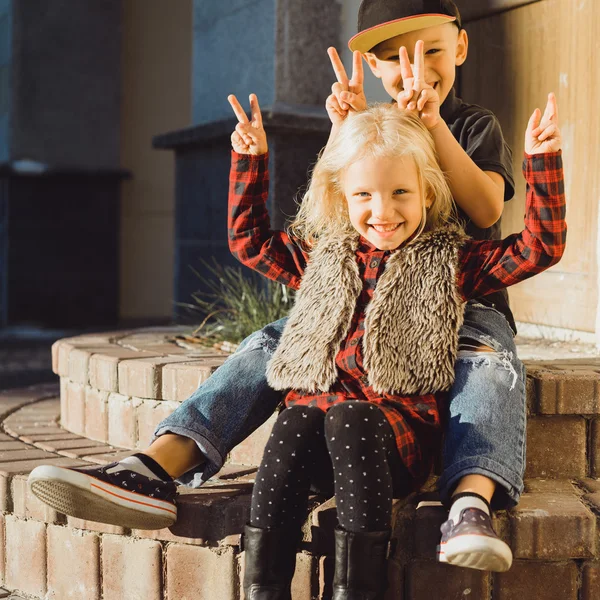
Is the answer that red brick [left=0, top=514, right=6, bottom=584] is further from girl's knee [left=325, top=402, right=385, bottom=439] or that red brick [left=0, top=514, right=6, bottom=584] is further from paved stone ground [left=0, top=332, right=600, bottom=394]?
paved stone ground [left=0, top=332, right=600, bottom=394]

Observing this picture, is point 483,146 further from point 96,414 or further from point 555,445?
point 96,414

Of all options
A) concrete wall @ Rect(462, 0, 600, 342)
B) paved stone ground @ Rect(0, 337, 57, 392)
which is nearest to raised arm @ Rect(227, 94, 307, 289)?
concrete wall @ Rect(462, 0, 600, 342)

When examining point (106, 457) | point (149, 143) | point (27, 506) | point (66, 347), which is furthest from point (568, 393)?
point (149, 143)

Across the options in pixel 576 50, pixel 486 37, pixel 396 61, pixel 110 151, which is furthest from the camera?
pixel 110 151

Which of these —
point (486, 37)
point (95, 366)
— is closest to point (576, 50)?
point (486, 37)

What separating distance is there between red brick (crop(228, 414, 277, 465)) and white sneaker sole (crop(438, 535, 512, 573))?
2.75 feet

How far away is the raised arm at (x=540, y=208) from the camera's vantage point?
1.98 meters

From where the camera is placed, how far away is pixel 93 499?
1978mm

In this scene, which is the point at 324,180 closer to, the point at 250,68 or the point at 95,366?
the point at 95,366

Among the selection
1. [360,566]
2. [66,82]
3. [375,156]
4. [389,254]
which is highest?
[66,82]

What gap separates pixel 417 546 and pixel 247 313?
1.54 metres

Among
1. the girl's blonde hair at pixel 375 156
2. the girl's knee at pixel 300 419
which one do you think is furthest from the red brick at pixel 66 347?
the girl's knee at pixel 300 419

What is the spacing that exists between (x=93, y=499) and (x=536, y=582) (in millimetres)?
978

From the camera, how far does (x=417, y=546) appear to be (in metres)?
1.97
